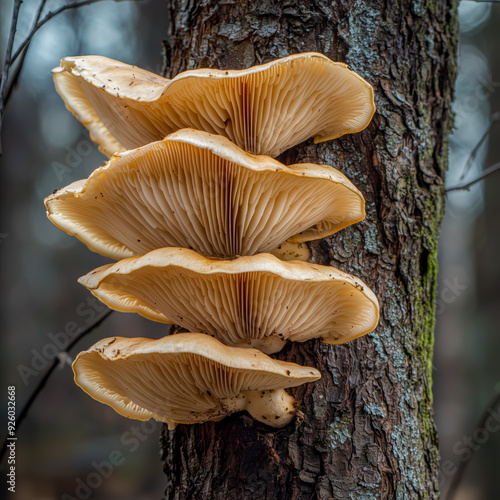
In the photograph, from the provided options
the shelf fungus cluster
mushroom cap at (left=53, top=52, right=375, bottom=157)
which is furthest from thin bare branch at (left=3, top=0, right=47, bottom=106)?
the shelf fungus cluster

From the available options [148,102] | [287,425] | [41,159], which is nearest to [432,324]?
[287,425]

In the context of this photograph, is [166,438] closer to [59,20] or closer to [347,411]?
[347,411]

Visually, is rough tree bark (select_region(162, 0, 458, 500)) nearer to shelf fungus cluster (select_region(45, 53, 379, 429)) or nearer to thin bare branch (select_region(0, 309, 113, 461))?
shelf fungus cluster (select_region(45, 53, 379, 429))

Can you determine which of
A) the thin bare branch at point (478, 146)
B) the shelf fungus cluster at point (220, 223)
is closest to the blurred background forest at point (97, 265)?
the thin bare branch at point (478, 146)

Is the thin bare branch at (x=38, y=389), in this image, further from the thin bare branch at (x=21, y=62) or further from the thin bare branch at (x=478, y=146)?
the thin bare branch at (x=478, y=146)

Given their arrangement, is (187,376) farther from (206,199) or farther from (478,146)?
(478,146)

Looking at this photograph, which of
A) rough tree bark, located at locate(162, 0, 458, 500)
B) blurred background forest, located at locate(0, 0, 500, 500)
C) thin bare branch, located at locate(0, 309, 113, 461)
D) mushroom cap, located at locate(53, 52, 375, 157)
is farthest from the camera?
blurred background forest, located at locate(0, 0, 500, 500)
